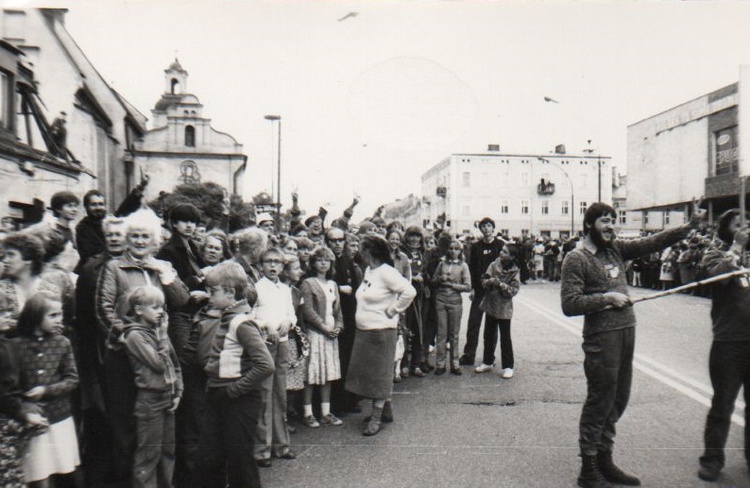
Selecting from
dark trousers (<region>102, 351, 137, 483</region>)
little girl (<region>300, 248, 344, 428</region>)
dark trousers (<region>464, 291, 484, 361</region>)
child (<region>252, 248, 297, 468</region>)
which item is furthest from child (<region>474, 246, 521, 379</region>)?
dark trousers (<region>102, 351, 137, 483</region>)

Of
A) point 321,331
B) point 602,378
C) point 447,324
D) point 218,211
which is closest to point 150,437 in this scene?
point 321,331

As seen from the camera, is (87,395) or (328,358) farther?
(328,358)

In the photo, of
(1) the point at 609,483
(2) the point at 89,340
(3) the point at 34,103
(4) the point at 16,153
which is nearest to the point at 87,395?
(2) the point at 89,340

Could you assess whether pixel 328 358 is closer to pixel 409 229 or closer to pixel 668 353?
pixel 409 229

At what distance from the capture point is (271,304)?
4664 millimetres

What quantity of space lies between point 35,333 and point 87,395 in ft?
3.55

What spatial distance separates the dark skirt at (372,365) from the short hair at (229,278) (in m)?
2.02

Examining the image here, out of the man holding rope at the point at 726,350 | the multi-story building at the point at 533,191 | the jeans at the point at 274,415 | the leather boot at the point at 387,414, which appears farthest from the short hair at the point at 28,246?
the multi-story building at the point at 533,191

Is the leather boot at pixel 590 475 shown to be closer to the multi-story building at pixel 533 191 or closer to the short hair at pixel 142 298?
the short hair at pixel 142 298

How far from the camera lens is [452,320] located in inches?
307

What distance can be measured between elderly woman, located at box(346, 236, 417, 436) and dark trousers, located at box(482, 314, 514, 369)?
2.40 metres

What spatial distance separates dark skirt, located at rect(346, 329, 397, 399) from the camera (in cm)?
536

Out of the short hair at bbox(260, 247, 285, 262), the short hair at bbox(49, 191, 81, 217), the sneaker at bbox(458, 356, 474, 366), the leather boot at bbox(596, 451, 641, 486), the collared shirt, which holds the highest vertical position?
the short hair at bbox(49, 191, 81, 217)

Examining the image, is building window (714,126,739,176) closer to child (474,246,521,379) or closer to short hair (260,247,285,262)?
child (474,246,521,379)
